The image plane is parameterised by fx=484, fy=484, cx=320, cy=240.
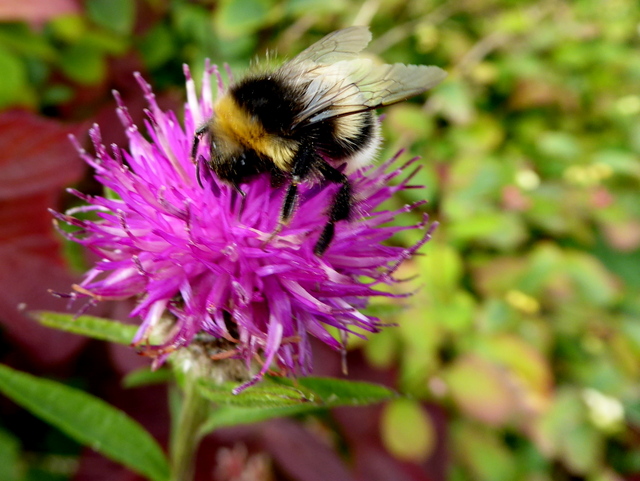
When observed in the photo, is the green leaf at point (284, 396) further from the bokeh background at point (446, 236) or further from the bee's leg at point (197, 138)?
the bee's leg at point (197, 138)

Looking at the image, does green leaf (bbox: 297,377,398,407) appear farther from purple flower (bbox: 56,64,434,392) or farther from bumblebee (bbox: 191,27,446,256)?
bumblebee (bbox: 191,27,446,256)

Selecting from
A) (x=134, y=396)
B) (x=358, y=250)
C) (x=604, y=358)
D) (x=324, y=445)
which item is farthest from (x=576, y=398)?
(x=134, y=396)

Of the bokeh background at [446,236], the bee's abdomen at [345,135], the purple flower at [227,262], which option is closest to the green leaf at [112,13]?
the bokeh background at [446,236]

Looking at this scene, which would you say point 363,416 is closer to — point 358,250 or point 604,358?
point 358,250

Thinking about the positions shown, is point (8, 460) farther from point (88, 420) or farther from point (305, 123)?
point (305, 123)

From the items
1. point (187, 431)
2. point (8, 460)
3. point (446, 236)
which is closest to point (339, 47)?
point (187, 431)

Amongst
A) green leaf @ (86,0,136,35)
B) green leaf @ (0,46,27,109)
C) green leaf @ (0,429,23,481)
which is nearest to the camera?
green leaf @ (0,429,23,481)

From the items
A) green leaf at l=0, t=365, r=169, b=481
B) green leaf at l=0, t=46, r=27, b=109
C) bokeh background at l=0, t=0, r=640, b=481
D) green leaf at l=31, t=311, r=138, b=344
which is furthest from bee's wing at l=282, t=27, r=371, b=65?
green leaf at l=0, t=46, r=27, b=109
